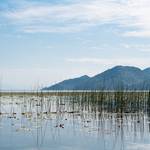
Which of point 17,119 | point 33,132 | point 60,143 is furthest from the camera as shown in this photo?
point 17,119

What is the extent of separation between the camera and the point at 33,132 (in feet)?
68.3

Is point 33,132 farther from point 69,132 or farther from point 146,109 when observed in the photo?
point 146,109

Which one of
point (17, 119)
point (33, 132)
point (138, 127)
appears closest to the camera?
point (33, 132)

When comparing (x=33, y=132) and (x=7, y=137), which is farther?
(x=33, y=132)

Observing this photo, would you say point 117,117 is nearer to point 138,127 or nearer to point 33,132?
point 138,127

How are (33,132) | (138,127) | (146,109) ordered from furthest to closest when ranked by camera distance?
(146,109) < (138,127) < (33,132)

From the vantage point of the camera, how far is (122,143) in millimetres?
17766

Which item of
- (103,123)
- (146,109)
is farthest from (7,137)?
(146,109)

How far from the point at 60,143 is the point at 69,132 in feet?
11.2

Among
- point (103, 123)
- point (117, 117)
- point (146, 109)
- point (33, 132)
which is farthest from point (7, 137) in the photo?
point (146, 109)

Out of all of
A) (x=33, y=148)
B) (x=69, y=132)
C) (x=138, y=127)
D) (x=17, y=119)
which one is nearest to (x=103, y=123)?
(x=138, y=127)

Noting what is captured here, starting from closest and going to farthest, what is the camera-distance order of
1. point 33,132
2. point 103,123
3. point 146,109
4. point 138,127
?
1. point 33,132
2. point 138,127
3. point 103,123
4. point 146,109

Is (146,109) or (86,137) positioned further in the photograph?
(146,109)

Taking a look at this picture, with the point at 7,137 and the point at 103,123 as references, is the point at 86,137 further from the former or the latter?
the point at 103,123
